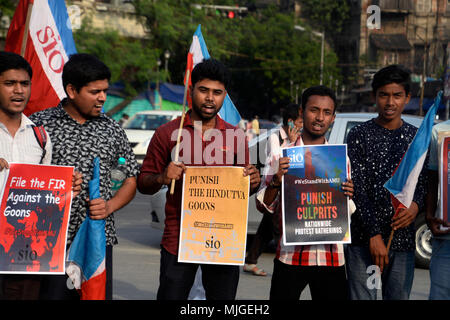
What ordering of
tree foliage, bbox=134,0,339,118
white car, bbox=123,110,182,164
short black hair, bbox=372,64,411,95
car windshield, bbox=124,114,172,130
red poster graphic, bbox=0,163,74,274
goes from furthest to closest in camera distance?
tree foliage, bbox=134,0,339,118 → car windshield, bbox=124,114,172,130 → white car, bbox=123,110,182,164 → short black hair, bbox=372,64,411,95 → red poster graphic, bbox=0,163,74,274

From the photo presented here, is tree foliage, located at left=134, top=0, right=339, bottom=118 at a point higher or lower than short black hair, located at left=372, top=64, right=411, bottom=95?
higher

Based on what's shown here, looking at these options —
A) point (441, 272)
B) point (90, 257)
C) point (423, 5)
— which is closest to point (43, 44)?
point (90, 257)

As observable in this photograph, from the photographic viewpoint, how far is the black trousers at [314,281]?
13.7 ft

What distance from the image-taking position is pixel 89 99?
4.07 metres

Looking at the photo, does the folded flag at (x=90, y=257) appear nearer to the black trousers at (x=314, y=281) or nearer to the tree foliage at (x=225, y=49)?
the black trousers at (x=314, y=281)

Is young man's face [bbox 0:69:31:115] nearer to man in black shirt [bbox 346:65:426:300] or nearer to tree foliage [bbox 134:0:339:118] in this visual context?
man in black shirt [bbox 346:65:426:300]

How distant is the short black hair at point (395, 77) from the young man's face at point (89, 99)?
1606 mm

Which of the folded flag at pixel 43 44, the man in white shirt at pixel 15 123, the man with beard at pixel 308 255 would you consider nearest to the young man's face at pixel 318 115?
the man with beard at pixel 308 255

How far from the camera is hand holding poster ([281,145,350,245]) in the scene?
13.7ft

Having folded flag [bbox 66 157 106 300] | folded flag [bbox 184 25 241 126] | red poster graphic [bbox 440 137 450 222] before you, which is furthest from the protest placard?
folded flag [bbox 184 25 241 126]

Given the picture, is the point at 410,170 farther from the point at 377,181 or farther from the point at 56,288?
the point at 56,288

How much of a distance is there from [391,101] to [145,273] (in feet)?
14.9

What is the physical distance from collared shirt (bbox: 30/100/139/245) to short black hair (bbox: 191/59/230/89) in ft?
1.80
